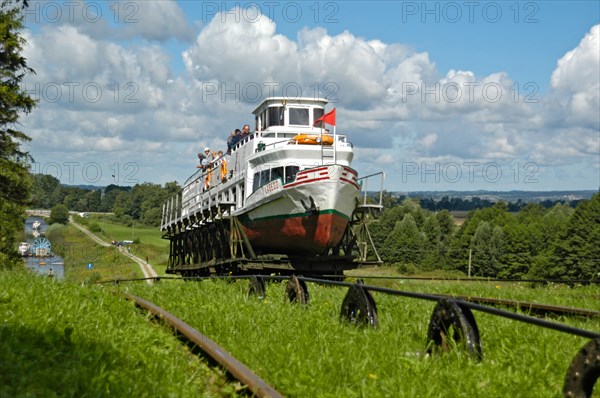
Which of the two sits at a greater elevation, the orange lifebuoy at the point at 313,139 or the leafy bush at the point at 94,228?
the leafy bush at the point at 94,228

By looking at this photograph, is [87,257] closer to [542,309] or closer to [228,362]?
[542,309]

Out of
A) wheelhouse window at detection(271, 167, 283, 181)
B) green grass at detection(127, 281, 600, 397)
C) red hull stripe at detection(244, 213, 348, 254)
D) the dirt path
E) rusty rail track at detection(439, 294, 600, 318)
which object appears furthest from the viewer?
the dirt path

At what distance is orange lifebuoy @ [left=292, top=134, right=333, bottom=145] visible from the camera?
2403cm

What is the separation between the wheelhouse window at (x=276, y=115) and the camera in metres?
26.0

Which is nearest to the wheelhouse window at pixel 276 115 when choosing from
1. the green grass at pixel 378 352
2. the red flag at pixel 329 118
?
the red flag at pixel 329 118

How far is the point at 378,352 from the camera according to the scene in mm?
7551

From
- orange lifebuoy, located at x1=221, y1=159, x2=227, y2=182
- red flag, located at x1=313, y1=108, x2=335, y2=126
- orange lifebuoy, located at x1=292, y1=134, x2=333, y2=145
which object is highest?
red flag, located at x1=313, y1=108, x2=335, y2=126

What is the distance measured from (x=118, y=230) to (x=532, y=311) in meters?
175

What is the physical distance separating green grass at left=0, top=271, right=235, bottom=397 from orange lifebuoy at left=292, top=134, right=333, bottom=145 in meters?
14.4

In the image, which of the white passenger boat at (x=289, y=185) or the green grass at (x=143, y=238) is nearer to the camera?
the white passenger boat at (x=289, y=185)

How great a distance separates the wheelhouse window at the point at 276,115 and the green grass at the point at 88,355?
1649 cm

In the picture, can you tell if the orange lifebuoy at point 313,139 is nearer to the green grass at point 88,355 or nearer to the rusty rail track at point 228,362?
the green grass at point 88,355

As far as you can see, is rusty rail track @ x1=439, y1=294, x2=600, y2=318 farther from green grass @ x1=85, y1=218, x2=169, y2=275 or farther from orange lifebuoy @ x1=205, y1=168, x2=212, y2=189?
green grass @ x1=85, y1=218, x2=169, y2=275

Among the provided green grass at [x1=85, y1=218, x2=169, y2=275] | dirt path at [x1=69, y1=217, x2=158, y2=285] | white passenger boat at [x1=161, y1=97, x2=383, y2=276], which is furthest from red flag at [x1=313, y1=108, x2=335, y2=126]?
green grass at [x1=85, y1=218, x2=169, y2=275]
